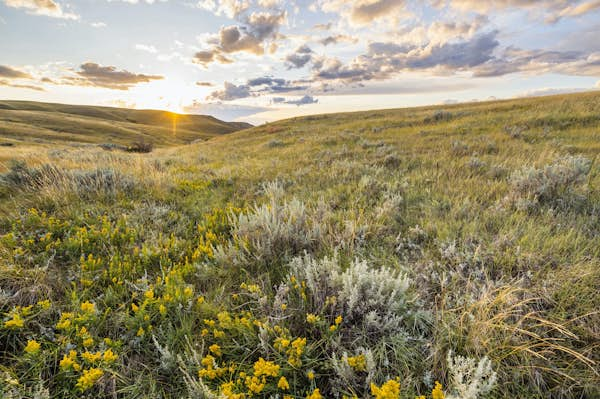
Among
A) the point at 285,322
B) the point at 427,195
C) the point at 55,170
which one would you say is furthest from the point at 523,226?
the point at 55,170

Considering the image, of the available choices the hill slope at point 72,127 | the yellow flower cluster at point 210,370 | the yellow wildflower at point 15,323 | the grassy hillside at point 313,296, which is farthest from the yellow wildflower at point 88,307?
the hill slope at point 72,127

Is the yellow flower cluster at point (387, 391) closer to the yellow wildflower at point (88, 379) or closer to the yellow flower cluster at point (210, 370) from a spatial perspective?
the yellow flower cluster at point (210, 370)

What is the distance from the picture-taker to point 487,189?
187 inches

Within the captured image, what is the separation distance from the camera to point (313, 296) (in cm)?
237

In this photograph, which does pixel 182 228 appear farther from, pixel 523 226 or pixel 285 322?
pixel 523 226

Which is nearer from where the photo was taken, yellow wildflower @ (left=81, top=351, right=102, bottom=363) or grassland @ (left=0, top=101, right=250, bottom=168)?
yellow wildflower @ (left=81, top=351, right=102, bottom=363)

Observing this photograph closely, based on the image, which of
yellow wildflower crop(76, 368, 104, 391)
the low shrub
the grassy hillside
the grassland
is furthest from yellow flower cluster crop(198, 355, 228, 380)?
the grassland

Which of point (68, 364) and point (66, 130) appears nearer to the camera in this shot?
point (68, 364)

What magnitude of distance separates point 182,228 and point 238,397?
9.50 feet

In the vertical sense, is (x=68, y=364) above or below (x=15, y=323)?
below

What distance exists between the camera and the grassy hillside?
5.73 feet

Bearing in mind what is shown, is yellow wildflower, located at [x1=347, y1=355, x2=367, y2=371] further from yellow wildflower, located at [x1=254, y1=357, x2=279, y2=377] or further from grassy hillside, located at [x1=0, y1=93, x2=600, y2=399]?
yellow wildflower, located at [x1=254, y1=357, x2=279, y2=377]

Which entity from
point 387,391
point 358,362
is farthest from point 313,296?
point 387,391

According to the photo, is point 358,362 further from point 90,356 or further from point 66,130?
point 66,130
